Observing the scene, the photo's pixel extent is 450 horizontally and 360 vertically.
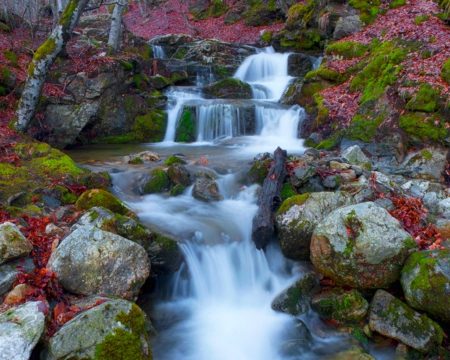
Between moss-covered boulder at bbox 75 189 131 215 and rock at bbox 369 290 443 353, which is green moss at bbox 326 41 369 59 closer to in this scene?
rock at bbox 369 290 443 353

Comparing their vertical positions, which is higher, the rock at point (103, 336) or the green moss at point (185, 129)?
the green moss at point (185, 129)

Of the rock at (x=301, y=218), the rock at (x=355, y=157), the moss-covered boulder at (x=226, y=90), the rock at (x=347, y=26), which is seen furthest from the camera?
the moss-covered boulder at (x=226, y=90)

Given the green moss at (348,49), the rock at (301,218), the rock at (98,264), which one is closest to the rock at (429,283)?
the rock at (301,218)

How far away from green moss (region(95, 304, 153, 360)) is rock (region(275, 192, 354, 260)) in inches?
103

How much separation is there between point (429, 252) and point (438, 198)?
7.04 feet

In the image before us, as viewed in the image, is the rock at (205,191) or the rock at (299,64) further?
the rock at (299,64)

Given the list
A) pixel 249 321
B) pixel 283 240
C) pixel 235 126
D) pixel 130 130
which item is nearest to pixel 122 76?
pixel 130 130

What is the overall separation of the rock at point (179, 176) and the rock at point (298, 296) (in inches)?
127

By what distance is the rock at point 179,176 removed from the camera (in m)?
6.99

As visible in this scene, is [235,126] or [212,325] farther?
[235,126]

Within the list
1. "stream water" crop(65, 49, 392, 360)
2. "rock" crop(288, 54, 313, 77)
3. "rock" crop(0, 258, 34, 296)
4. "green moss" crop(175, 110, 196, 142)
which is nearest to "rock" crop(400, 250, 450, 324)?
"stream water" crop(65, 49, 392, 360)

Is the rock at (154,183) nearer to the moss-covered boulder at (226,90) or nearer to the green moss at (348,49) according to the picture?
the moss-covered boulder at (226,90)

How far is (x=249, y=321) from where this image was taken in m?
4.53

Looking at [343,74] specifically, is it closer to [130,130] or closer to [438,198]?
[438,198]
